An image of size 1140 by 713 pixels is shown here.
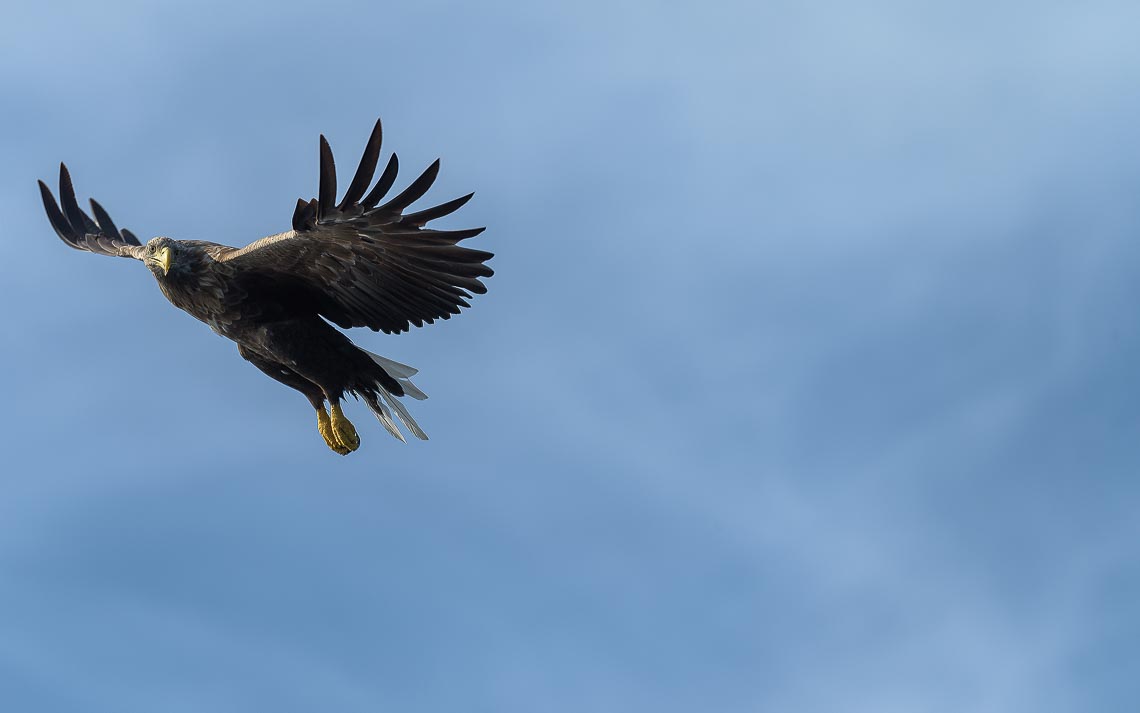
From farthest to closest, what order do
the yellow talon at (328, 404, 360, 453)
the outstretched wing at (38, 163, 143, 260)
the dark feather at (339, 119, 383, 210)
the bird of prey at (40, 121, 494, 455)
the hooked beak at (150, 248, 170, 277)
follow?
the outstretched wing at (38, 163, 143, 260)
the yellow talon at (328, 404, 360, 453)
the hooked beak at (150, 248, 170, 277)
the bird of prey at (40, 121, 494, 455)
the dark feather at (339, 119, 383, 210)

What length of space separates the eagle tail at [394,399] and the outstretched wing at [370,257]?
2.32ft

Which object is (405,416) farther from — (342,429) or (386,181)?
(386,181)

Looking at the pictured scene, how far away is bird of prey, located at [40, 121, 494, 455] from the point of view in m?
10.2

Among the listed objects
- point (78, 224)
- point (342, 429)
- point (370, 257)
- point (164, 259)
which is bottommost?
point (342, 429)

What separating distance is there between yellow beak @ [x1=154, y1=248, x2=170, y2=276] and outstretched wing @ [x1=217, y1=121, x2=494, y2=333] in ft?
1.31

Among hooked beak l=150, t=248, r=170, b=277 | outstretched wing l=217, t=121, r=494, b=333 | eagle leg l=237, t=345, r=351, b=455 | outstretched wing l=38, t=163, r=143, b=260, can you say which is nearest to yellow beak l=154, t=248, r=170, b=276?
hooked beak l=150, t=248, r=170, b=277

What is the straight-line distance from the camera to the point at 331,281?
1083 cm

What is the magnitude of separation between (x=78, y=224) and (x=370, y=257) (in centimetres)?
409

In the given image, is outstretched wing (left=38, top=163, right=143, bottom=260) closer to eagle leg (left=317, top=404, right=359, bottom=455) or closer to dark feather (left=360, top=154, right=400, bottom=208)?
eagle leg (left=317, top=404, right=359, bottom=455)

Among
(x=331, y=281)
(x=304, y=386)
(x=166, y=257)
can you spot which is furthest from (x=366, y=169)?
(x=304, y=386)

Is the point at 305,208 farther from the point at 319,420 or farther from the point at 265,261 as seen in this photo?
the point at 319,420

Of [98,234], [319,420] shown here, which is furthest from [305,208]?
[98,234]

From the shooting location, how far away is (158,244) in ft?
36.4

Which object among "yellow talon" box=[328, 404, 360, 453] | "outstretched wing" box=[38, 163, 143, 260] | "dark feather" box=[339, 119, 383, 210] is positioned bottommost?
"yellow talon" box=[328, 404, 360, 453]
